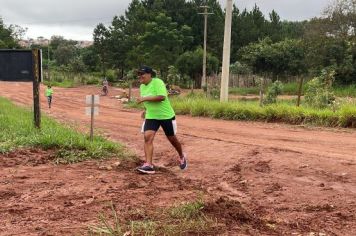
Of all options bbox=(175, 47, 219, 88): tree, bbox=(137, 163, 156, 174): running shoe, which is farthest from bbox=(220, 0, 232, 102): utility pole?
bbox=(175, 47, 219, 88): tree

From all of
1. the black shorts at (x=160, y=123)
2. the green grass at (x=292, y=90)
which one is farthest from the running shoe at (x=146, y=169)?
the green grass at (x=292, y=90)

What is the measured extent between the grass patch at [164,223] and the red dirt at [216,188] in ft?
0.53

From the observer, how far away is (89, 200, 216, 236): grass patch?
4.77 m

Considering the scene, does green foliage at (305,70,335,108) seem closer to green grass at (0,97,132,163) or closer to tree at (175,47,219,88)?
green grass at (0,97,132,163)

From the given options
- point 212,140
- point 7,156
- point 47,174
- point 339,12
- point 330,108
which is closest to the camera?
point 47,174

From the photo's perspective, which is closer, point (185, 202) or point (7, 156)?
point (185, 202)

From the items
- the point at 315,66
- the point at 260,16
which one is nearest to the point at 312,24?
the point at 315,66

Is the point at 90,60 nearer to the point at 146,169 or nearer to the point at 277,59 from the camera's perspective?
the point at 277,59

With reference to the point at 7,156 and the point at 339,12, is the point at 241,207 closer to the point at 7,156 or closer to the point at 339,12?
the point at 7,156

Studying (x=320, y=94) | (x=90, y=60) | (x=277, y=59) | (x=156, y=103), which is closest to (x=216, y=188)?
(x=156, y=103)

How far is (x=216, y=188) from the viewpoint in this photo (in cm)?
710

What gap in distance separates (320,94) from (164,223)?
45.0 ft

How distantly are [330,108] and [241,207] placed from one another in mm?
11731

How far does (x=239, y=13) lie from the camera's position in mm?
63062
